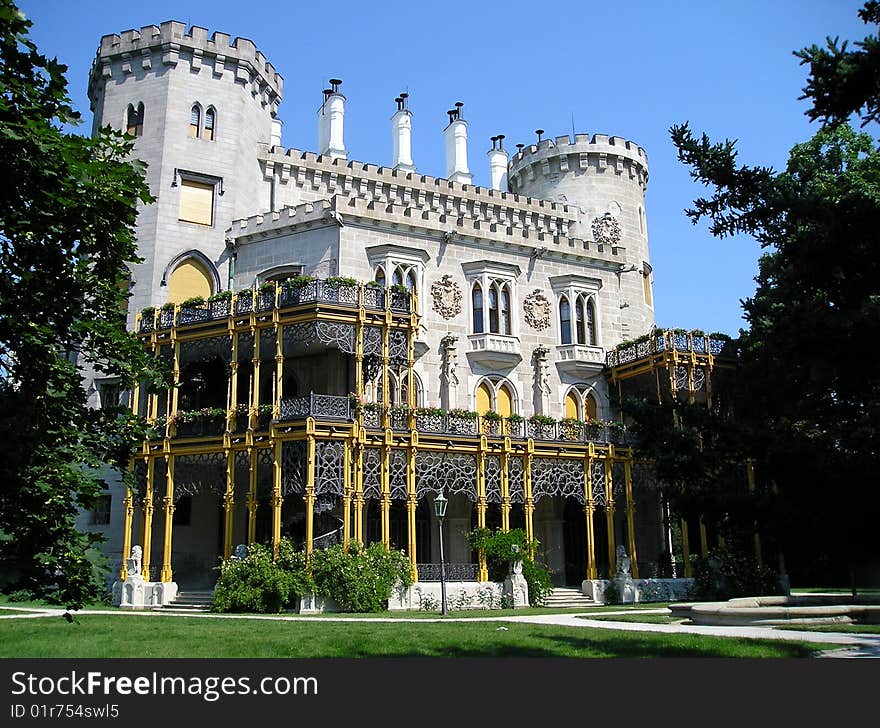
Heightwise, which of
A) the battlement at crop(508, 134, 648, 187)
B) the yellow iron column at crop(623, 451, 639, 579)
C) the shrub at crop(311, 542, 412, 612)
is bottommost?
the shrub at crop(311, 542, 412, 612)

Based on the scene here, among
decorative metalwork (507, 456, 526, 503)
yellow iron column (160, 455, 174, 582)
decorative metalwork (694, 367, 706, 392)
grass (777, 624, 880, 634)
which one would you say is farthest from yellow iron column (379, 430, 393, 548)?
grass (777, 624, 880, 634)

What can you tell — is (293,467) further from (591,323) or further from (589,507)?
(591,323)

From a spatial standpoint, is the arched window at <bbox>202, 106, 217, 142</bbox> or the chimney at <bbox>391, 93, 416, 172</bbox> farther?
the chimney at <bbox>391, 93, 416, 172</bbox>

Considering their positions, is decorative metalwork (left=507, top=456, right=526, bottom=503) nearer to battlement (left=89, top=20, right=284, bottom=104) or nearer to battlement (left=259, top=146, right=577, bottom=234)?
battlement (left=259, top=146, right=577, bottom=234)

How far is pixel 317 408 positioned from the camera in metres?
28.4

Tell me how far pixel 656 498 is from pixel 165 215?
2190 centimetres

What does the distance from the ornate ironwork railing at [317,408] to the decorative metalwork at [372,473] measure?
152cm

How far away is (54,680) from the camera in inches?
395

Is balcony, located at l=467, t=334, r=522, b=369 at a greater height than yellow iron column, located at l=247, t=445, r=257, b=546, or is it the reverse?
balcony, located at l=467, t=334, r=522, b=369

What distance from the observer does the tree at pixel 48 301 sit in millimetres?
12805

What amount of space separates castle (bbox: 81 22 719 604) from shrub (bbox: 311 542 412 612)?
42.0 inches

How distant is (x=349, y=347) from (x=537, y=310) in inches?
411

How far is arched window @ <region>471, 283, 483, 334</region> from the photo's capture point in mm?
36750

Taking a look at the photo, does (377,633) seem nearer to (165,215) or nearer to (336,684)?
(336,684)
